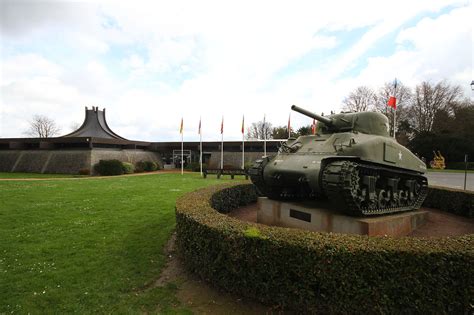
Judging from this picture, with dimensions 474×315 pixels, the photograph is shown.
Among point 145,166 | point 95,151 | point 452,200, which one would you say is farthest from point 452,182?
point 95,151

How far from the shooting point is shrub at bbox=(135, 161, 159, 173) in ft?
107

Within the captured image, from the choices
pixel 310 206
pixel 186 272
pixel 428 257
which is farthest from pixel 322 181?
pixel 186 272

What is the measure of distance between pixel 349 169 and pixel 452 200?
6.46 m

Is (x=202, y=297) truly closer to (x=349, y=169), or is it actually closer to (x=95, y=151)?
(x=349, y=169)

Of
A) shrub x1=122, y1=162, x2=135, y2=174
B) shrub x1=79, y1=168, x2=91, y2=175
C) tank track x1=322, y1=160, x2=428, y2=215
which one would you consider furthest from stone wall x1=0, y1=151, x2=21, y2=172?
tank track x1=322, y1=160, x2=428, y2=215

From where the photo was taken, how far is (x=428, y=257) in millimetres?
3502

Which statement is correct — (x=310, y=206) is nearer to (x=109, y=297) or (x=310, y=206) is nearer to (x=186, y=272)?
(x=186, y=272)

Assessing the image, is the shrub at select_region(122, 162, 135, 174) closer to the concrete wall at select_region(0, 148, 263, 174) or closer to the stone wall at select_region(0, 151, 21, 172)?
the concrete wall at select_region(0, 148, 263, 174)

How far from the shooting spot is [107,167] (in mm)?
28203

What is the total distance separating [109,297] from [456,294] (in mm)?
4641

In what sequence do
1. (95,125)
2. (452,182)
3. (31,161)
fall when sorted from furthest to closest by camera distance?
(95,125), (31,161), (452,182)

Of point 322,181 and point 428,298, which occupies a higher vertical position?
point 322,181

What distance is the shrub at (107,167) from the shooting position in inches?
1110

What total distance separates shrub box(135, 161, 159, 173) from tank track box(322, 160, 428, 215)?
29.1 meters
